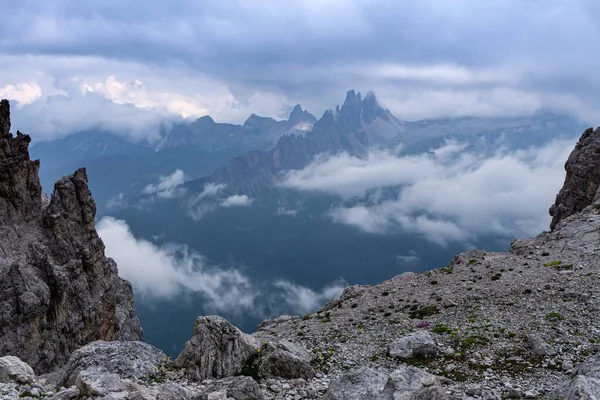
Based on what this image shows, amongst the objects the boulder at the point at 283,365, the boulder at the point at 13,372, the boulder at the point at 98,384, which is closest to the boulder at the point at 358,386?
the boulder at the point at 283,365

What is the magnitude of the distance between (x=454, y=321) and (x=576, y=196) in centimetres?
6393

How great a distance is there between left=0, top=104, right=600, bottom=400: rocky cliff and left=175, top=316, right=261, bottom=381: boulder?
8 centimetres

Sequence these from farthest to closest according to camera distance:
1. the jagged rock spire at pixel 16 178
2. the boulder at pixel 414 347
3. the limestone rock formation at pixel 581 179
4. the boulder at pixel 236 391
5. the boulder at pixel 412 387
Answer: the limestone rock formation at pixel 581 179 → the jagged rock spire at pixel 16 178 → the boulder at pixel 414 347 → the boulder at pixel 236 391 → the boulder at pixel 412 387

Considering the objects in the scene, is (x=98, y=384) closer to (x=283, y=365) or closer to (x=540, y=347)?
A: (x=283, y=365)

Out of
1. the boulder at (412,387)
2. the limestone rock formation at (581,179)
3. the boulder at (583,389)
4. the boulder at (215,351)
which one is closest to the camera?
the boulder at (583,389)

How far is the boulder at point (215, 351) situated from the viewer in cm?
Answer: 3062

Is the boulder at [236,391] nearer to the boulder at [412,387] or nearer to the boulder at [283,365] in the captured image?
the boulder at [283,365]

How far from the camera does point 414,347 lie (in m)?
34.3

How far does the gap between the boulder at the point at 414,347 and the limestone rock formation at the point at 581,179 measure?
213ft

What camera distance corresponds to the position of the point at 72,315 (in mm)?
76250

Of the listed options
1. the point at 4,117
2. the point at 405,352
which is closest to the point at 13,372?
the point at 405,352

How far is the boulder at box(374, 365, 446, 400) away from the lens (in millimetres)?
20497

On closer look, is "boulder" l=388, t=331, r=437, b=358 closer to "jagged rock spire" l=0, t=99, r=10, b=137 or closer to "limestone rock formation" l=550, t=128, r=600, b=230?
"limestone rock formation" l=550, t=128, r=600, b=230

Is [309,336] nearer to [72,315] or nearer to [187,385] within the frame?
[187,385]
